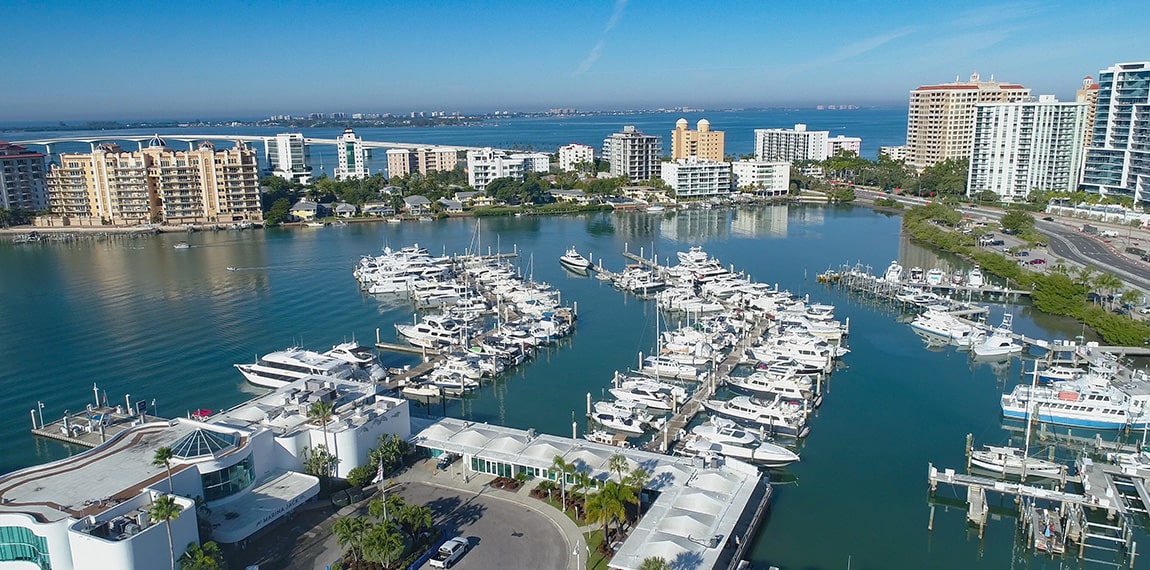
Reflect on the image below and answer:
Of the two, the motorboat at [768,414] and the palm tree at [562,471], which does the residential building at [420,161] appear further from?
the palm tree at [562,471]

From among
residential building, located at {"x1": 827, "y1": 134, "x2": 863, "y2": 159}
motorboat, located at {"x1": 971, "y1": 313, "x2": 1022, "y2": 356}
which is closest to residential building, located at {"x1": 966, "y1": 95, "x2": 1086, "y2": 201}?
residential building, located at {"x1": 827, "y1": 134, "x2": 863, "y2": 159}

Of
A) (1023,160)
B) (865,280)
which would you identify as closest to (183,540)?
(865,280)

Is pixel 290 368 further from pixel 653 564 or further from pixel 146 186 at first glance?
pixel 146 186

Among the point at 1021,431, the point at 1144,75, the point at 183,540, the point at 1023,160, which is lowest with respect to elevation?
the point at 1021,431

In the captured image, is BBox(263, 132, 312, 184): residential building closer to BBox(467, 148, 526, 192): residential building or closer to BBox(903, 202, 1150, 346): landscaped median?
BBox(467, 148, 526, 192): residential building

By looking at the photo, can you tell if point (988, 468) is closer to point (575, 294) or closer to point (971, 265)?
point (575, 294)

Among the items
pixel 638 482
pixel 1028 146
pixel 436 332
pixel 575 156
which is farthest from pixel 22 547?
pixel 575 156
